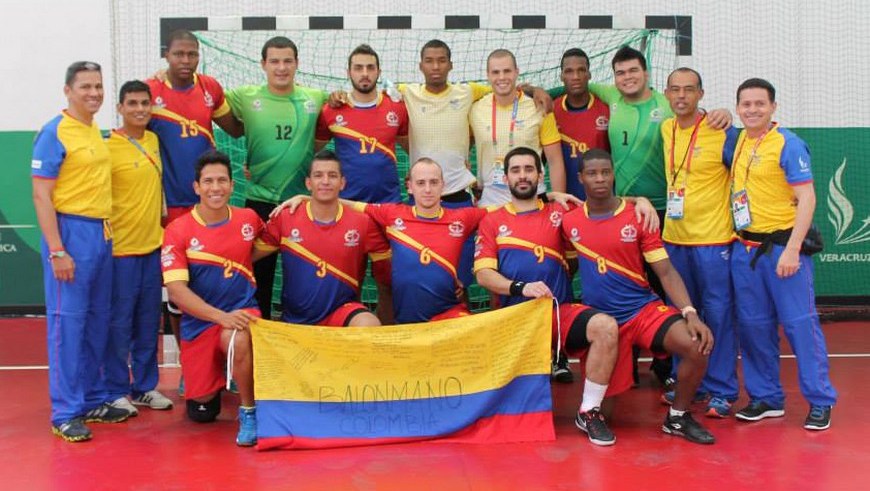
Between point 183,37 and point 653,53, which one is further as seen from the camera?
point 653,53

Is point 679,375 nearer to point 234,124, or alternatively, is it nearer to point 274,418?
point 274,418

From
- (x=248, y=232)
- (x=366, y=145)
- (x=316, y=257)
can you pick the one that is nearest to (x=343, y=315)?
(x=316, y=257)

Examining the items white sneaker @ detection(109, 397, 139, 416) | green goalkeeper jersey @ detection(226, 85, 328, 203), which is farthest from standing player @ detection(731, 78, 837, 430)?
white sneaker @ detection(109, 397, 139, 416)

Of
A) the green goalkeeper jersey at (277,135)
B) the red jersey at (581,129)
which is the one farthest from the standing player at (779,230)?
the green goalkeeper jersey at (277,135)

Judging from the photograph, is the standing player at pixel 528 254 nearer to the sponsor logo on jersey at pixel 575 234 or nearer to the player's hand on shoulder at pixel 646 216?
the sponsor logo on jersey at pixel 575 234

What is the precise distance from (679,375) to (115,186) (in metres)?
3.58

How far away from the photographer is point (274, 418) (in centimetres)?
509

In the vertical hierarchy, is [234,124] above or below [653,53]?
below

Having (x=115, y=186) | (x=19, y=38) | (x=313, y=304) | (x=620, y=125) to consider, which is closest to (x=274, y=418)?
(x=313, y=304)

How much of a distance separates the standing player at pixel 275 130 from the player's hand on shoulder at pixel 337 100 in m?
0.13

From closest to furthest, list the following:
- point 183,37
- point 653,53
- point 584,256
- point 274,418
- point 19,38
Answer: point 274,418
point 584,256
point 183,37
point 653,53
point 19,38

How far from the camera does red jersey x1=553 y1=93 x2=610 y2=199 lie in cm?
646

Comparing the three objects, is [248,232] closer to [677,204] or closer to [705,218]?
[677,204]

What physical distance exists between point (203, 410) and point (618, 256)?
2671 mm
